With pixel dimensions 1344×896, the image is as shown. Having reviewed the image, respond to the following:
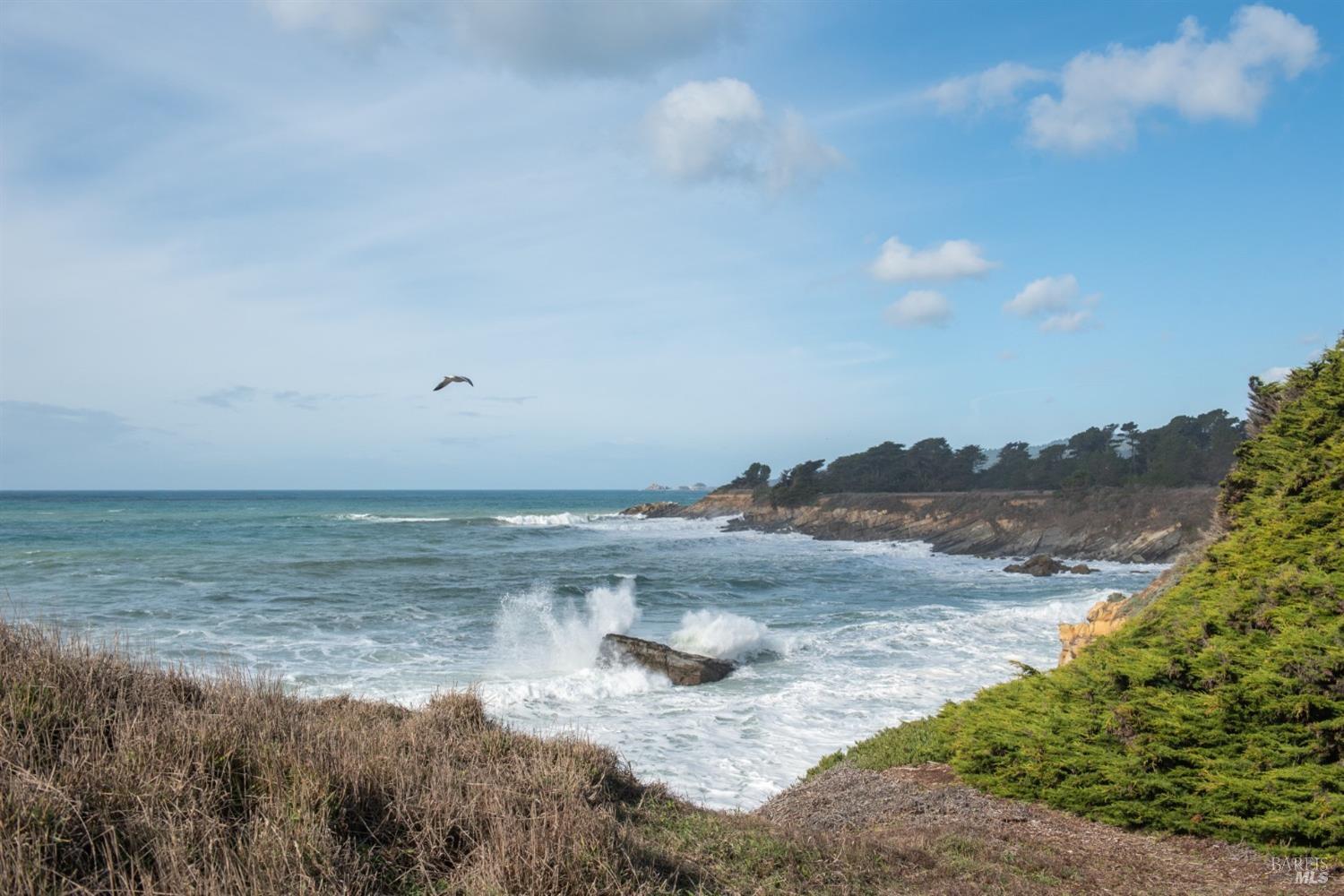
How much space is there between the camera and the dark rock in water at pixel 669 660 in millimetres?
16703

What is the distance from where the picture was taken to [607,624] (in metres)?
23.2

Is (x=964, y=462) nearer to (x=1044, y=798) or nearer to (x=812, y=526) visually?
(x=812, y=526)

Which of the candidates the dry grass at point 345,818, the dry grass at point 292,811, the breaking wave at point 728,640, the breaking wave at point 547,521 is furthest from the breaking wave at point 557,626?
the breaking wave at point 547,521

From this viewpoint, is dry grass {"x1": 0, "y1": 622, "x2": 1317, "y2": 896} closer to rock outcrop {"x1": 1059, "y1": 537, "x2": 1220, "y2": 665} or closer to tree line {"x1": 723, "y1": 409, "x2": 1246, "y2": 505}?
rock outcrop {"x1": 1059, "y1": 537, "x2": 1220, "y2": 665}

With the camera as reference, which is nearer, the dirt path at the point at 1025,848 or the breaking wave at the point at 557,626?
the dirt path at the point at 1025,848

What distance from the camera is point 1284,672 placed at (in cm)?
658

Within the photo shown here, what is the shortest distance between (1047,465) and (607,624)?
52.9 metres

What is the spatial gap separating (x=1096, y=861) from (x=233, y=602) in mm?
25016

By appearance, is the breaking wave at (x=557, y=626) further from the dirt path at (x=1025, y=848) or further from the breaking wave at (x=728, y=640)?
the dirt path at (x=1025, y=848)

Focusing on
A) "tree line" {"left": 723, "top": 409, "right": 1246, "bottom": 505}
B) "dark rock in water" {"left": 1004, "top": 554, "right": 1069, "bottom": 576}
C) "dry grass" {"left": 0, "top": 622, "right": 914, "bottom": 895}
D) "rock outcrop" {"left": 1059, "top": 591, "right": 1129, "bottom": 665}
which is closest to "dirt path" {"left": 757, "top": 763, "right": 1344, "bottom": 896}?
"dry grass" {"left": 0, "top": 622, "right": 914, "bottom": 895}

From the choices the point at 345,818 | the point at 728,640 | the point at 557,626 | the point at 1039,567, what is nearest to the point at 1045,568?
the point at 1039,567

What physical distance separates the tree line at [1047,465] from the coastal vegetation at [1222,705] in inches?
1775

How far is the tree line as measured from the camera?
51.8 meters

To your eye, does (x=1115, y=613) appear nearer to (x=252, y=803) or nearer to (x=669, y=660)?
(x=669, y=660)
